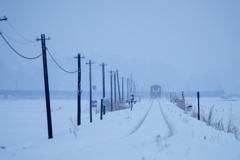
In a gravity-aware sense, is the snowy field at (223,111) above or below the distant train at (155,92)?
above

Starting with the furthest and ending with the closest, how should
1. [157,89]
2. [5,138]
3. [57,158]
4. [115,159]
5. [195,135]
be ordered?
[157,89]
[5,138]
[195,135]
[57,158]
[115,159]

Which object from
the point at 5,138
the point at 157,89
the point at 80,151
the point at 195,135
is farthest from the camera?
the point at 157,89

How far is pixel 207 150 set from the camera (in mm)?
6535

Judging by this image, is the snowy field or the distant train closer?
the snowy field

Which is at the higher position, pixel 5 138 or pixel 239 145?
pixel 239 145

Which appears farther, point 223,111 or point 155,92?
point 155,92

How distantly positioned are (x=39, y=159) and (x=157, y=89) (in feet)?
321

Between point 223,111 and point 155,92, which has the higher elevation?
point 223,111

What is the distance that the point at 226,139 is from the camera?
8164 millimetres

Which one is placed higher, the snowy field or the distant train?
the snowy field

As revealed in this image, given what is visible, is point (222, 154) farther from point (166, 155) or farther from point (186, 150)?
point (166, 155)

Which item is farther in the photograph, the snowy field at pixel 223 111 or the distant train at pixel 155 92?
Result: the distant train at pixel 155 92

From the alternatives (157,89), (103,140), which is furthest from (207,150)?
(157,89)

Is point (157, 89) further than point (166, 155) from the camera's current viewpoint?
Yes
